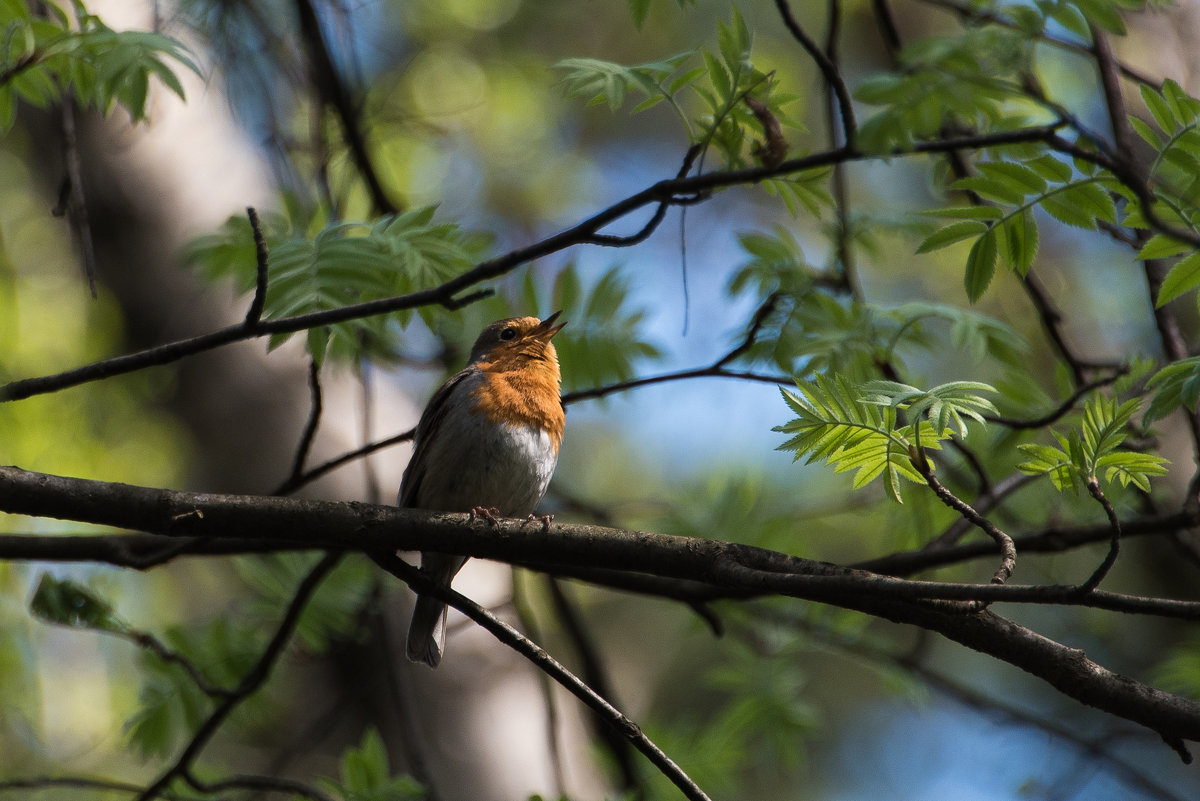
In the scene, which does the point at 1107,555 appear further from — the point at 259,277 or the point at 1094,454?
the point at 259,277

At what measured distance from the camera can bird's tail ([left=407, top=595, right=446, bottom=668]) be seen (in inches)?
189

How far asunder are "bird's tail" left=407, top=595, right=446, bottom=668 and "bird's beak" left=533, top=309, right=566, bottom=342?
143 centimetres

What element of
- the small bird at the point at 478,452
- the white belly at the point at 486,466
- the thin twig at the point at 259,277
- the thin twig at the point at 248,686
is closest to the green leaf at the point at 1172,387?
the thin twig at the point at 259,277

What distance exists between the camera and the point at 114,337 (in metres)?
6.61

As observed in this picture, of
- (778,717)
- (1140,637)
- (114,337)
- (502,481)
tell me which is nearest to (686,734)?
(778,717)

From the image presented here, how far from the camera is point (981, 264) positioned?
8.91 feet

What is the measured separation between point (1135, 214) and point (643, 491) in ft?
30.4

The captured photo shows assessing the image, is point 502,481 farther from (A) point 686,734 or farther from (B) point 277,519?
(B) point 277,519

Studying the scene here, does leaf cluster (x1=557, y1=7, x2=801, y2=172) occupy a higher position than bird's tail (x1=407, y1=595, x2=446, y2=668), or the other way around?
leaf cluster (x1=557, y1=7, x2=801, y2=172)

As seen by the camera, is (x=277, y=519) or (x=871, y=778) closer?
(x=277, y=519)

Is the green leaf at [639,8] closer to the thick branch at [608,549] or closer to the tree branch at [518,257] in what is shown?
the tree branch at [518,257]

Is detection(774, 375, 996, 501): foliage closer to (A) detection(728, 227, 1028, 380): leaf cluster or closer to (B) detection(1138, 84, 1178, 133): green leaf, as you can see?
(B) detection(1138, 84, 1178, 133): green leaf

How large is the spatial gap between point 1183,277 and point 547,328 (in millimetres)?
3175

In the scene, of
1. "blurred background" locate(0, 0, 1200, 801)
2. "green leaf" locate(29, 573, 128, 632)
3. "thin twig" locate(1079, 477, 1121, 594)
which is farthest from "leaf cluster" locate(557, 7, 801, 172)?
"green leaf" locate(29, 573, 128, 632)
